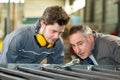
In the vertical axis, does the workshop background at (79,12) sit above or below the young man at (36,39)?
above

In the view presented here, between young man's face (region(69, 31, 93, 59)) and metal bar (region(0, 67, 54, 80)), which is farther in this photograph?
young man's face (region(69, 31, 93, 59))

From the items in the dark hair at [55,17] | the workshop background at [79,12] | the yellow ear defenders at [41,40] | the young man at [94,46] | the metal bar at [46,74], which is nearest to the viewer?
the metal bar at [46,74]

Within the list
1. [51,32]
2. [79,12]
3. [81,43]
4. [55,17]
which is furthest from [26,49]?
[79,12]

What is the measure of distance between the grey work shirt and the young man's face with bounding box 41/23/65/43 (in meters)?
0.10

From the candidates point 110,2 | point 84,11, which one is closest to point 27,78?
point 110,2

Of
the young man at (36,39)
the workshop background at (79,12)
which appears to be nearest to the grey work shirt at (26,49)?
the young man at (36,39)

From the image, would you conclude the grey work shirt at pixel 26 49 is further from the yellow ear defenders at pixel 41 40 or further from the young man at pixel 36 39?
the yellow ear defenders at pixel 41 40

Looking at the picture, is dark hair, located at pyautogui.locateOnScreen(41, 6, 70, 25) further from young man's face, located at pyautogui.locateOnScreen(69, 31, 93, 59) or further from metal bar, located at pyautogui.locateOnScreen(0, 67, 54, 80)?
metal bar, located at pyautogui.locateOnScreen(0, 67, 54, 80)

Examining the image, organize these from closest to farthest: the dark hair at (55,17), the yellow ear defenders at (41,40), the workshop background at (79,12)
Result: the yellow ear defenders at (41,40), the dark hair at (55,17), the workshop background at (79,12)

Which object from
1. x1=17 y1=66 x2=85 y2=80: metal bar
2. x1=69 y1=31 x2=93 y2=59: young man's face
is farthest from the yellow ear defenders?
x1=17 y1=66 x2=85 y2=80: metal bar

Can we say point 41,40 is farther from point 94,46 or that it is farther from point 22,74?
point 22,74

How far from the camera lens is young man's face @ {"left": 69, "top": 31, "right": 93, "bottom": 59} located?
234 cm

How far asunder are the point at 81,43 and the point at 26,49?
19.4 inches

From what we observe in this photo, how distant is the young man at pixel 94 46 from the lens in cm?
199
